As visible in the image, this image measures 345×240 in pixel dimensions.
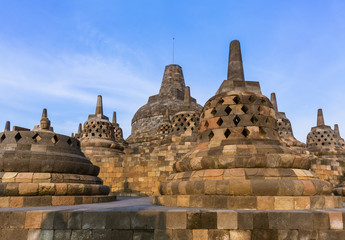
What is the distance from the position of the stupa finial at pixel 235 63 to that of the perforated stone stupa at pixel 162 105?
16.7 meters

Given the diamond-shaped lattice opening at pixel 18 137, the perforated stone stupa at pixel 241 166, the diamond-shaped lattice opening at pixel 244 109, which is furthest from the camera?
the diamond-shaped lattice opening at pixel 18 137

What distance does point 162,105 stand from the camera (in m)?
26.4

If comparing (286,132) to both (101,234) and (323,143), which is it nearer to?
(323,143)

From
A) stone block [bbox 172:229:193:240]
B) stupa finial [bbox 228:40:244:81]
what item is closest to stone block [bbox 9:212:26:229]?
stone block [bbox 172:229:193:240]

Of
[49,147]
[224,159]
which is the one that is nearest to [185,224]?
[224,159]

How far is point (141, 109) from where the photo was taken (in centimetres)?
2834

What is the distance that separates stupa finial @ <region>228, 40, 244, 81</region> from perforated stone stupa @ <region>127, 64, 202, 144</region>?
16.7 meters

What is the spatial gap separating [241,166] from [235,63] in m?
3.02

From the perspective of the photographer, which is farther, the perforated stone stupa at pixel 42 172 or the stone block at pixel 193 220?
the perforated stone stupa at pixel 42 172

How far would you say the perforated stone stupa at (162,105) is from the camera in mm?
25219

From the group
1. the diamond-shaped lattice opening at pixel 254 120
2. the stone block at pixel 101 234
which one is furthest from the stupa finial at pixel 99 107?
the stone block at pixel 101 234

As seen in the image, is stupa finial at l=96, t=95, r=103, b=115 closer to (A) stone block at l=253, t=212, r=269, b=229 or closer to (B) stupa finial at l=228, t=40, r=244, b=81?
(B) stupa finial at l=228, t=40, r=244, b=81

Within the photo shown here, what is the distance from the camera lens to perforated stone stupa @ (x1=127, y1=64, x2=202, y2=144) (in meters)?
25.2

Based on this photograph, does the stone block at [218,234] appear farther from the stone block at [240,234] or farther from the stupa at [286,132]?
the stupa at [286,132]
